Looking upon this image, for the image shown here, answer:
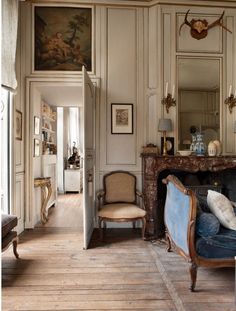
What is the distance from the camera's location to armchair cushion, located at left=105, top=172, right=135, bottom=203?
4008 millimetres

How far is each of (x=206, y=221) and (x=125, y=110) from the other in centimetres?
239

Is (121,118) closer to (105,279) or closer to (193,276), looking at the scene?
(105,279)

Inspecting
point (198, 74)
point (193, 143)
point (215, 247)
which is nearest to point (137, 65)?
point (198, 74)

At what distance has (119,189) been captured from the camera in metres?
4.03

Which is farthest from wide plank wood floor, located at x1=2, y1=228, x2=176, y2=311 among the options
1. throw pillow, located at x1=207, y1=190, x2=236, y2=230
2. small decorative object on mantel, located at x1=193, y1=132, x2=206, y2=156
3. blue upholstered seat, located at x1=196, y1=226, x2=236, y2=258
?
small decorative object on mantel, located at x1=193, y1=132, x2=206, y2=156

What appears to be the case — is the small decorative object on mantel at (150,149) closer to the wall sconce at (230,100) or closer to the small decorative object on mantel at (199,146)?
the small decorative object on mantel at (199,146)

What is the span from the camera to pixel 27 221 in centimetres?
411

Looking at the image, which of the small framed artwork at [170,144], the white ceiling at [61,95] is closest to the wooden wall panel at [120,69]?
the white ceiling at [61,95]

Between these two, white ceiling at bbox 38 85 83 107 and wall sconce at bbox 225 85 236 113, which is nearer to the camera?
wall sconce at bbox 225 85 236 113

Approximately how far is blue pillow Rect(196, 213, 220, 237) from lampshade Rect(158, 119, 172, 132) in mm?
1851

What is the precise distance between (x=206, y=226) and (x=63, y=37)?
3.53 metres

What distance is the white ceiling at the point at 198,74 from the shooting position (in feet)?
13.8

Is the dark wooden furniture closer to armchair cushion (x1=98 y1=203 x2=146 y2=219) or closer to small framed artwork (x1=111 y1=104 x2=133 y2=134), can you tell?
armchair cushion (x1=98 y1=203 x2=146 y2=219)

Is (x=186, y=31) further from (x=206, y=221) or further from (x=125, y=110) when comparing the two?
(x=206, y=221)
